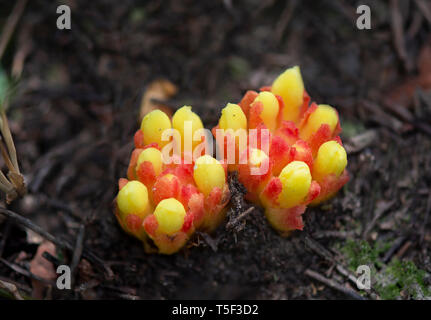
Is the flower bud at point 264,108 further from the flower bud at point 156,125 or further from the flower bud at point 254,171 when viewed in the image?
the flower bud at point 156,125

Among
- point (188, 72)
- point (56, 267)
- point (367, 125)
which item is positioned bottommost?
point (56, 267)

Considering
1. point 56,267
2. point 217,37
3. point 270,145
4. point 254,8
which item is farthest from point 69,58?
point 270,145

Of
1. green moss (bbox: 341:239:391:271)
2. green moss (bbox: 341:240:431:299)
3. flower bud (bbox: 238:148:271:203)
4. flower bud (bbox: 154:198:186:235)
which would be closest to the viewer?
flower bud (bbox: 154:198:186:235)

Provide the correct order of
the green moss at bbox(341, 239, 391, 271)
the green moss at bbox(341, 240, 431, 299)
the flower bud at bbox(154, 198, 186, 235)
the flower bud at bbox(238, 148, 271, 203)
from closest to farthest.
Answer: the flower bud at bbox(154, 198, 186, 235), the flower bud at bbox(238, 148, 271, 203), the green moss at bbox(341, 240, 431, 299), the green moss at bbox(341, 239, 391, 271)

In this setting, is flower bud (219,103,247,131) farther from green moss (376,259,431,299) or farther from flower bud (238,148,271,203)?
green moss (376,259,431,299)

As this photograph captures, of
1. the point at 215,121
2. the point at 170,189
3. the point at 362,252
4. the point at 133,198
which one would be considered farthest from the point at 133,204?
the point at 362,252

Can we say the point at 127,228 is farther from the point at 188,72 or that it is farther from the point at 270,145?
the point at 188,72

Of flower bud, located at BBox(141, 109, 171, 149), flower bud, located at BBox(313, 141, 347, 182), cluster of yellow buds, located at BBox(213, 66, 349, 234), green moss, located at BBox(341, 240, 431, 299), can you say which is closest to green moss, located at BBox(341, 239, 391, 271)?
green moss, located at BBox(341, 240, 431, 299)
